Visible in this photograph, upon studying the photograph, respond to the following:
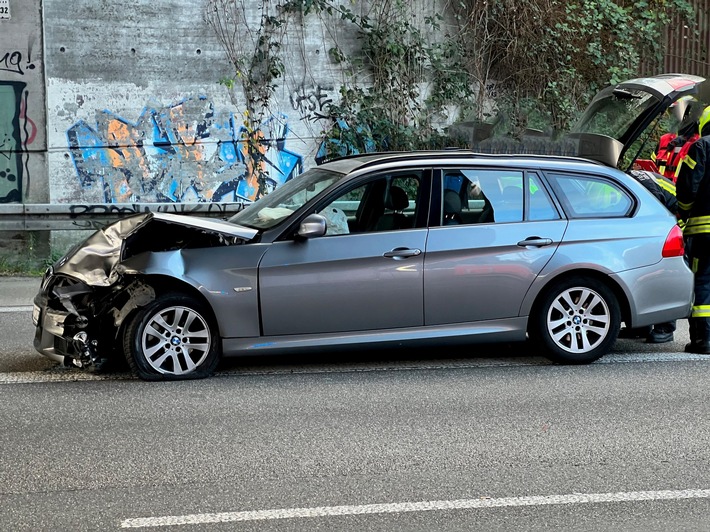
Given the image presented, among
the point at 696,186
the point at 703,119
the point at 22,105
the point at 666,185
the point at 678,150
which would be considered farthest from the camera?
the point at 22,105

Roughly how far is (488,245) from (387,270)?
79 cm

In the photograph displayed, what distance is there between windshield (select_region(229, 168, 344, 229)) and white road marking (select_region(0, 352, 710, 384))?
1082mm

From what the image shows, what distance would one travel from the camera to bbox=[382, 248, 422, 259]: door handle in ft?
23.7

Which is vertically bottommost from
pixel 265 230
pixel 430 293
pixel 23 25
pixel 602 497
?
pixel 602 497

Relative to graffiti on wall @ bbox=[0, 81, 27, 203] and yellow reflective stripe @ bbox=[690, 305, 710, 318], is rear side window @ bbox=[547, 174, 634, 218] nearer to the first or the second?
yellow reflective stripe @ bbox=[690, 305, 710, 318]

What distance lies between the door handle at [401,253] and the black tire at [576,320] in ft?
3.50

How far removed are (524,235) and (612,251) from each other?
0.69m

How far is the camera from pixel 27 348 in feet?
27.3

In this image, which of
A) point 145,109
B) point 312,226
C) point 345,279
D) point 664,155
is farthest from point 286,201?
point 145,109

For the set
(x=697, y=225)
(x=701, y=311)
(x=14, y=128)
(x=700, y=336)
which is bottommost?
(x=700, y=336)

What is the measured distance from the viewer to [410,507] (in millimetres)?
4719

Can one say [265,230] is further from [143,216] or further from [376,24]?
[376,24]

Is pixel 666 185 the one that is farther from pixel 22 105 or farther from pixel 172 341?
pixel 22 105

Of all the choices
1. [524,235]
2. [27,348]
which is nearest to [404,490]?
[524,235]
